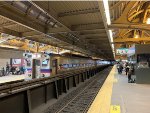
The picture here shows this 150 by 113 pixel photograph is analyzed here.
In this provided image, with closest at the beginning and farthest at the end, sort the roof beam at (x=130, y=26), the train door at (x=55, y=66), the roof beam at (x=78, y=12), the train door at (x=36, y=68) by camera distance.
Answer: the roof beam at (x=78, y=12)
the roof beam at (x=130, y=26)
the train door at (x=36, y=68)
the train door at (x=55, y=66)

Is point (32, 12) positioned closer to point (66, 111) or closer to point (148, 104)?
point (66, 111)

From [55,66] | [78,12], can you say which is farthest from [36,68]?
[78,12]

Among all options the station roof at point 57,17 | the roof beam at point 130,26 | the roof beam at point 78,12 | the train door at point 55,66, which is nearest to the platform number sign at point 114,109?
the station roof at point 57,17

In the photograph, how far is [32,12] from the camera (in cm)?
990

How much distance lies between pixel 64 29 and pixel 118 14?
14.9ft

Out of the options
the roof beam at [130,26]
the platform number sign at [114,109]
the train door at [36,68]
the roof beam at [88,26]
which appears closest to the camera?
the platform number sign at [114,109]

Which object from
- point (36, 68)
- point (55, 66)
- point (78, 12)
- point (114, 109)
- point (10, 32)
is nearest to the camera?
point (114, 109)

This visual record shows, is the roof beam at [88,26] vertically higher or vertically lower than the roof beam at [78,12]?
lower

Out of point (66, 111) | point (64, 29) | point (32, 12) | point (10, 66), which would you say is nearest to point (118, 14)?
point (64, 29)

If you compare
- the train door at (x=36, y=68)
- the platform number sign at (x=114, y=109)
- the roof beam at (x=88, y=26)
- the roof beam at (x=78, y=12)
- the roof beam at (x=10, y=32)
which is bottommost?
the platform number sign at (x=114, y=109)

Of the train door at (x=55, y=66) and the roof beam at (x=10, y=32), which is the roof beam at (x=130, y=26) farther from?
the roof beam at (x=10, y=32)

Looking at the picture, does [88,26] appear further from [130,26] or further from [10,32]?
[10,32]

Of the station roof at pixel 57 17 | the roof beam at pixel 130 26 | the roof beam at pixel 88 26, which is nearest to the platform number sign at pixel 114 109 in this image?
the station roof at pixel 57 17

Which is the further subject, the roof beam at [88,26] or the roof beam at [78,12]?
the roof beam at [88,26]
